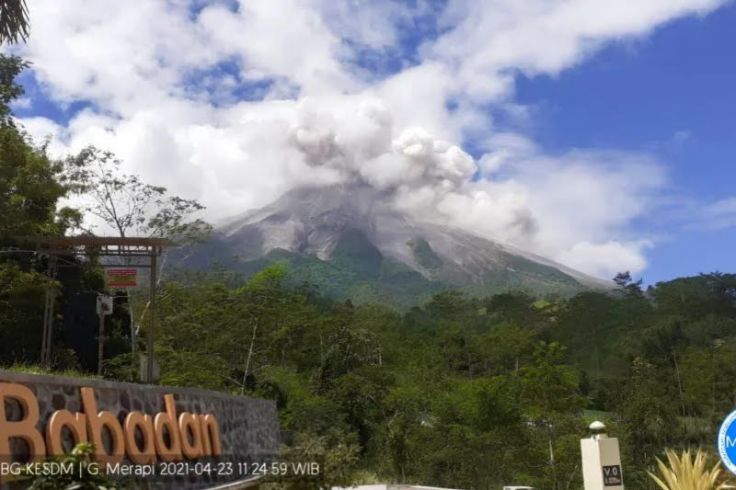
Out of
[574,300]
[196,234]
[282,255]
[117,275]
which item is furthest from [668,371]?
[282,255]

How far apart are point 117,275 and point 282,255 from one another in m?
165

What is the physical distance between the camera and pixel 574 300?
79.2 meters

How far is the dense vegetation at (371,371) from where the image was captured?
22.2 m

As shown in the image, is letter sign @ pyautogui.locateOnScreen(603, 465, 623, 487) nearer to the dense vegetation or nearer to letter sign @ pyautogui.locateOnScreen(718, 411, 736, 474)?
the dense vegetation

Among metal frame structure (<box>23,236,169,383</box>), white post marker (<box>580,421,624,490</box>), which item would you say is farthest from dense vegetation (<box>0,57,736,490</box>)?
white post marker (<box>580,421,624,490</box>)

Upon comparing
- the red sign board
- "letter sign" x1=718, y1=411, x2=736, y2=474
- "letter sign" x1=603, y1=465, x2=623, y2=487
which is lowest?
"letter sign" x1=603, y1=465, x2=623, y2=487

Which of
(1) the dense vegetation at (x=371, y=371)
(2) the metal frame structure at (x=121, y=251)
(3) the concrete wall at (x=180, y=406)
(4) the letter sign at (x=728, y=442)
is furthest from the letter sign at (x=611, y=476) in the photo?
(2) the metal frame structure at (x=121, y=251)

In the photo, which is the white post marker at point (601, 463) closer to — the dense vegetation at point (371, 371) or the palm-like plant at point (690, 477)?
the palm-like plant at point (690, 477)

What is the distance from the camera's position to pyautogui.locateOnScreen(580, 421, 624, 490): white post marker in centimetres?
1063

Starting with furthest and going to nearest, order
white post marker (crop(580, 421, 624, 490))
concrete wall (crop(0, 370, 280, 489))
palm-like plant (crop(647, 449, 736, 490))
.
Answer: white post marker (crop(580, 421, 624, 490))
palm-like plant (crop(647, 449, 736, 490))
concrete wall (crop(0, 370, 280, 489))

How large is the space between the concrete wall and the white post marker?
4.83 m

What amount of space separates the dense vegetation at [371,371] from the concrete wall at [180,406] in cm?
181

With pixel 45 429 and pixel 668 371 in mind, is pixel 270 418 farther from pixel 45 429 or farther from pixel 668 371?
pixel 668 371

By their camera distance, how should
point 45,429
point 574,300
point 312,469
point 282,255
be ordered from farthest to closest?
1. point 282,255
2. point 574,300
3. point 312,469
4. point 45,429
